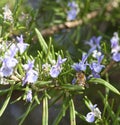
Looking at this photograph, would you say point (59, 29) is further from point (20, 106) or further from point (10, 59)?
point (10, 59)

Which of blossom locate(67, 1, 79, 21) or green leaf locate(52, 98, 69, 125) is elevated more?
blossom locate(67, 1, 79, 21)

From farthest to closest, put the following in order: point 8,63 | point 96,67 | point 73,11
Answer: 1. point 73,11
2. point 96,67
3. point 8,63

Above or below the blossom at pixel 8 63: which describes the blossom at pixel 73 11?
above

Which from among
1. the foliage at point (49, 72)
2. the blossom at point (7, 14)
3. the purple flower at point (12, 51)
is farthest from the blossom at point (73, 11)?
the purple flower at point (12, 51)

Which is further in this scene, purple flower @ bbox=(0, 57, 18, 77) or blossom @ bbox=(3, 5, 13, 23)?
blossom @ bbox=(3, 5, 13, 23)

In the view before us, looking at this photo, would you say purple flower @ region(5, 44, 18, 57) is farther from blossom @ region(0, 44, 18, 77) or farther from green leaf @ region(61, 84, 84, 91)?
green leaf @ region(61, 84, 84, 91)

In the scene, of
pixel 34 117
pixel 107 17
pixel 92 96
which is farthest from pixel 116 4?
pixel 34 117

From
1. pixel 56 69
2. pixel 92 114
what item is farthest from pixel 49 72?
pixel 92 114

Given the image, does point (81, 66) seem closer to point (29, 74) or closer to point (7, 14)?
point (29, 74)

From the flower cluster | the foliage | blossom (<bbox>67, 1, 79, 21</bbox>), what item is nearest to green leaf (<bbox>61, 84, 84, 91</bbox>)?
the foliage

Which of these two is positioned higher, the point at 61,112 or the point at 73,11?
the point at 73,11

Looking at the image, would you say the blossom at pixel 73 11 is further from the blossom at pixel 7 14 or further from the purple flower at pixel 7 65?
the purple flower at pixel 7 65

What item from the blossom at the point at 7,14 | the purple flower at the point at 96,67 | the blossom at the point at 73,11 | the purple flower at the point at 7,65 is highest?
the blossom at the point at 73,11

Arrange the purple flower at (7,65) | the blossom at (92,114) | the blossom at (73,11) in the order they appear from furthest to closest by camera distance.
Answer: the blossom at (73,11) < the blossom at (92,114) < the purple flower at (7,65)
